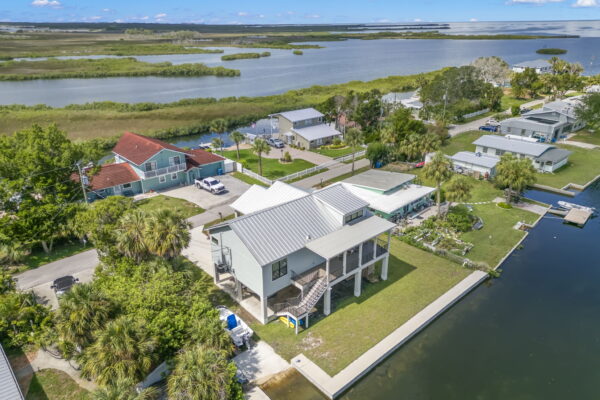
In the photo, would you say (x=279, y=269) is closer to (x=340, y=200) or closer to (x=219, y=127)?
(x=340, y=200)

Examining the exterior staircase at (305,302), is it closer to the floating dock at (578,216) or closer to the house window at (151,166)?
the house window at (151,166)

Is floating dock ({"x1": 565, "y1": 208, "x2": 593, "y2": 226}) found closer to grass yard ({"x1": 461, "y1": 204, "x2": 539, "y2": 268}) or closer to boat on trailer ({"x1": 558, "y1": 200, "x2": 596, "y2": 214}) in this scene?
boat on trailer ({"x1": 558, "y1": 200, "x2": 596, "y2": 214})

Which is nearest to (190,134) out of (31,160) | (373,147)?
(373,147)

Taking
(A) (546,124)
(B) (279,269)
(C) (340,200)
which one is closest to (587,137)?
(A) (546,124)

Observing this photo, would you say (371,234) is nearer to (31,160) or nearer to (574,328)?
(574,328)

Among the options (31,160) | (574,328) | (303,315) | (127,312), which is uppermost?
(31,160)

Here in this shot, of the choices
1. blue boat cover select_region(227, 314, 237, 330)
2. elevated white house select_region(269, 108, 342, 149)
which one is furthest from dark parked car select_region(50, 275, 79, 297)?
elevated white house select_region(269, 108, 342, 149)
